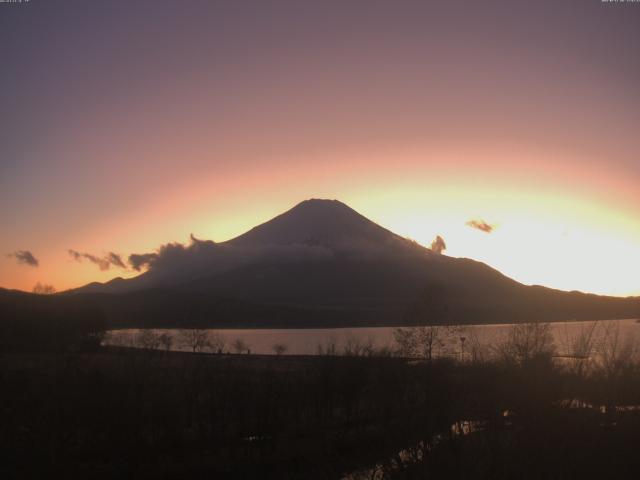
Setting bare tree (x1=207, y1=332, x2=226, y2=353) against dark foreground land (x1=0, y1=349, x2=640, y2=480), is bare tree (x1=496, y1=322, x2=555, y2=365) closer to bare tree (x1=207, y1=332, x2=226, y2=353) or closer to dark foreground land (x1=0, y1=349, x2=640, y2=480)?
dark foreground land (x1=0, y1=349, x2=640, y2=480)

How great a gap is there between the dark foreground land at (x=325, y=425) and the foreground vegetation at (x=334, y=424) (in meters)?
0.05

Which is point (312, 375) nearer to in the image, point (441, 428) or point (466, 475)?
point (441, 428)

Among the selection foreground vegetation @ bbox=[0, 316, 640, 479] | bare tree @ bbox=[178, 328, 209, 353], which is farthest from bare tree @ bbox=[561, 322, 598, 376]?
bare tree @ bbox=[178, 328, 209, 353]

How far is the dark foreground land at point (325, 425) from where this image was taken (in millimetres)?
11906

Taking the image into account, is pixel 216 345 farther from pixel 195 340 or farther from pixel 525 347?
pixel 525 347

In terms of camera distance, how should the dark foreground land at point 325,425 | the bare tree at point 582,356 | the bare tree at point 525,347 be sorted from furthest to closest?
the bare tree at point 525,347 < the bare tree at point 582,356 < the dark foreground land at point 325,425

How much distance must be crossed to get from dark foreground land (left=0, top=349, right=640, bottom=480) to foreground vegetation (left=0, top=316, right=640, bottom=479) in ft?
0.16

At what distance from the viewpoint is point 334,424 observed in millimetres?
24641

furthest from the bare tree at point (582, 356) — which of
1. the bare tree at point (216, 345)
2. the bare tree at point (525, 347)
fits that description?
the bare tree at point (216, 345)

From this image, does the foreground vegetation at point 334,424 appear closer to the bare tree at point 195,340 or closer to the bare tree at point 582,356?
the bare tree at point 582,356

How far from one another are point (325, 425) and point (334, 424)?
0.87 meters

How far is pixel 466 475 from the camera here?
9.80 m

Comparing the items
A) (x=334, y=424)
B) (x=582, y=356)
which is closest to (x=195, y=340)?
(x=334, y=424)

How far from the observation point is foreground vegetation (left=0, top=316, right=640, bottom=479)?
12.0 m
